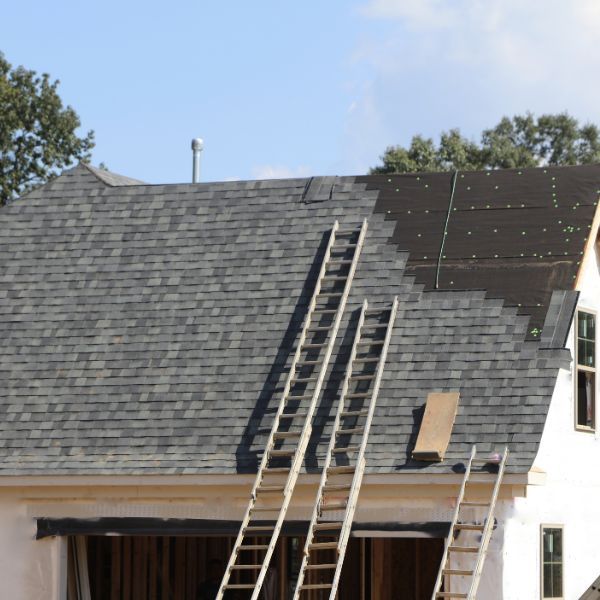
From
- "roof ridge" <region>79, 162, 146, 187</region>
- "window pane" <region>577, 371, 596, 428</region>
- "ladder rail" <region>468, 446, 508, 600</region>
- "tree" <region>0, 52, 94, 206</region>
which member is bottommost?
"ladder rail" <region>468, 446, 508, 600</region>

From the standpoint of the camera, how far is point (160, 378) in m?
19.2

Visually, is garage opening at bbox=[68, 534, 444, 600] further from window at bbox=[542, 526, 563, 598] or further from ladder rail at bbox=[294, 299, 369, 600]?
ladder rail at bbox=[294, 299, 369, 600]

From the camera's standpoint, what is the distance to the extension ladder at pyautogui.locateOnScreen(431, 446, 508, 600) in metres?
16.1

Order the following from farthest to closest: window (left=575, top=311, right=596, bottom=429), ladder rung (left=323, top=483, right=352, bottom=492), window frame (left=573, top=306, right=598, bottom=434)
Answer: window (left=575, top=311, right=596, bottom=429)
window frame (left=573, top=306, right=598, bottom=434)
ladder rung (left=323, top=483, right=352, bottom=492)

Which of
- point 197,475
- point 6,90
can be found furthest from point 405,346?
point 6,90

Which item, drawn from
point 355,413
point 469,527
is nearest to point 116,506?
point 355,413

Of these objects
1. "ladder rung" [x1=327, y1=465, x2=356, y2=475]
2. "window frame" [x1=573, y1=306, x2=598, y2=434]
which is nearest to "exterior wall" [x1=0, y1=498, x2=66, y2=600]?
"ladder rung" [x1=327, y1=465, x2=356, y2=475]

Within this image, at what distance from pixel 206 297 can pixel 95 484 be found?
3.55m

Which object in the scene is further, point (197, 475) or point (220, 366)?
point (220, 366)

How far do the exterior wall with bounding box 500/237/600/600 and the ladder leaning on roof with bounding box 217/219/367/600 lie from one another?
8.89 ft

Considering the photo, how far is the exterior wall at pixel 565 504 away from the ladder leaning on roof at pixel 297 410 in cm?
271

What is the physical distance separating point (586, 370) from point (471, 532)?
145 inches

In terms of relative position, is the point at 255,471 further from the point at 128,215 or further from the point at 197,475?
the point at 128,215

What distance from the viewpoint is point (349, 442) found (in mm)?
17359
